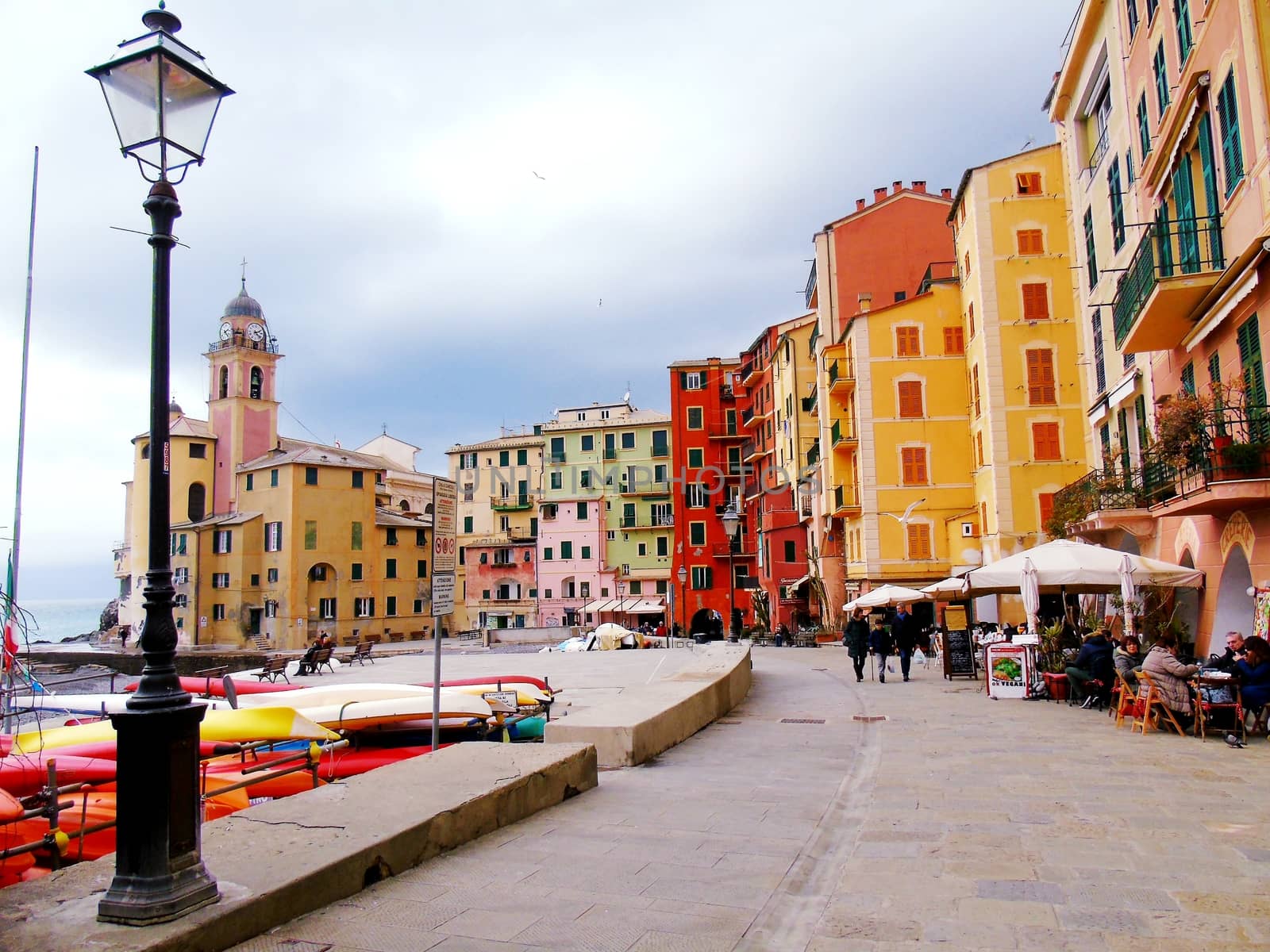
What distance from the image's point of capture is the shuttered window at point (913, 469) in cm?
4059

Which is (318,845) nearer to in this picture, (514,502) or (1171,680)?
(1171,680)

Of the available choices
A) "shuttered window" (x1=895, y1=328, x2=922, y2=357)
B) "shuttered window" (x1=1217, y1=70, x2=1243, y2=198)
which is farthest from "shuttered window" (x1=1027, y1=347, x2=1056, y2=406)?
"shuttered window" (x1=1217, y1=70, x2=1243, y2=198)

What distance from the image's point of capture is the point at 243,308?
81.0 metres

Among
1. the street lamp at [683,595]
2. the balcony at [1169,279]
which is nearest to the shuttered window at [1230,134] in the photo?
the balcony at [1169,279]

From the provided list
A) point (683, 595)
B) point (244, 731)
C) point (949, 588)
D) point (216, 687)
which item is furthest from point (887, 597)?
point (683, 595)

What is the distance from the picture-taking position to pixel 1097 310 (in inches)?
998

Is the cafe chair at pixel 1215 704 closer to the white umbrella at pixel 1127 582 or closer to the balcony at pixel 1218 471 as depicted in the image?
the balcony at pixel 1218 471

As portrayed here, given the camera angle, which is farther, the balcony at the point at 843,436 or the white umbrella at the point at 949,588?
the balcony at the point at 843,436

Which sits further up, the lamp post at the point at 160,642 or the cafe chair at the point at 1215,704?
the lamp post at the point at 160,642

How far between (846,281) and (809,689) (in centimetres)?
3248

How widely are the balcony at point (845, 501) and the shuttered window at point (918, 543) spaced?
2.50 meters

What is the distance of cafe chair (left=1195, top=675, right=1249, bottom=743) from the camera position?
38.0 ft

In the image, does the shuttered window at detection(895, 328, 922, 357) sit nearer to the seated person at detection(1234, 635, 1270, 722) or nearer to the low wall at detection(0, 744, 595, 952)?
the seated person at detection(1234, 635, 1270, 722)

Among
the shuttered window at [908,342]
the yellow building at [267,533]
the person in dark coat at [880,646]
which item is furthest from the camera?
the yellow building at [267,533]
